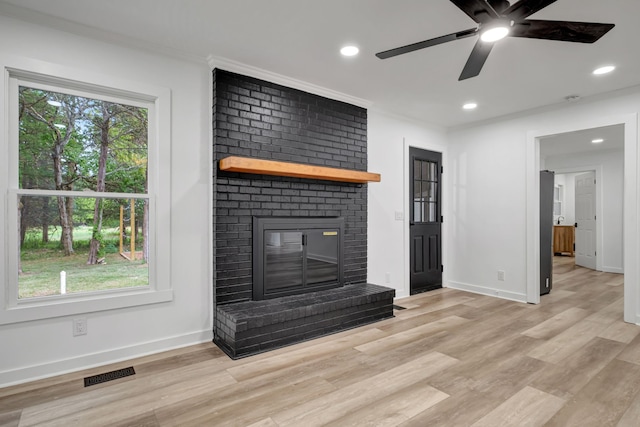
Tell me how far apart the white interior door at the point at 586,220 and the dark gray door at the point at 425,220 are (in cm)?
415

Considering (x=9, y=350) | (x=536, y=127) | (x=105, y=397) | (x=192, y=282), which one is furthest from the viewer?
(x=536, y=127)

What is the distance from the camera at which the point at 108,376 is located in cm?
247

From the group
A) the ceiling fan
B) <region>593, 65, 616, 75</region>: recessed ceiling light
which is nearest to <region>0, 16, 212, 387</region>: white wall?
the ceiling fan

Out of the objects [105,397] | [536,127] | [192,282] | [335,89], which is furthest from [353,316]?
[536,127]

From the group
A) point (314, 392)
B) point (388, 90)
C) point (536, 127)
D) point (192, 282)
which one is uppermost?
point (388, 90)

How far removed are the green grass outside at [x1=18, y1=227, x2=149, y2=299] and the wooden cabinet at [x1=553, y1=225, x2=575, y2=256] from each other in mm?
9952

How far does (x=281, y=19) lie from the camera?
2.47 metres

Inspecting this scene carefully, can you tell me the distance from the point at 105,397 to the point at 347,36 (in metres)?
3.02

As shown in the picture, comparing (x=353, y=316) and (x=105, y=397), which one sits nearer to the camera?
(x=105, y=397)

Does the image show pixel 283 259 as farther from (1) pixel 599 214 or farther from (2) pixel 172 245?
(1) pixel 599 214

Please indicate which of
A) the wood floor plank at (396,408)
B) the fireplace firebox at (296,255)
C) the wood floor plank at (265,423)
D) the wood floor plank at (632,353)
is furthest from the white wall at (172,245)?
the wood floor plank at (632,353)

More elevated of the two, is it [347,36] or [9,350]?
[347,36]

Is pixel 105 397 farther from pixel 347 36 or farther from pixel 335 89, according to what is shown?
pixel 335 89

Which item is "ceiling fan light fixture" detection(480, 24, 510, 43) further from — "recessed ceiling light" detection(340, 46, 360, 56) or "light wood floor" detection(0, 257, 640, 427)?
"light wood floor" detection(0, 257, 640, 427)
